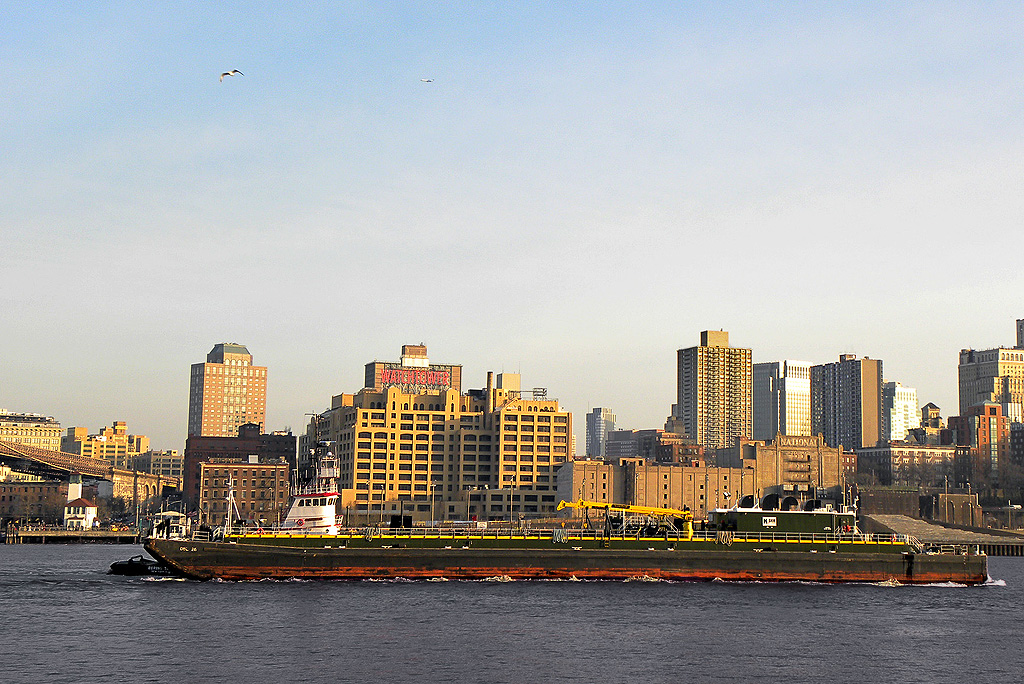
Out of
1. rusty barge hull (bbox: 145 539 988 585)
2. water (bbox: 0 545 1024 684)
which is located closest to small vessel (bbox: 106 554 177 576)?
water (bbox: 0 545 1024 684)

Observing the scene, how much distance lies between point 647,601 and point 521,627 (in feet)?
46.4

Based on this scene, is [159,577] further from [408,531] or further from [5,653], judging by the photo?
[5,653]

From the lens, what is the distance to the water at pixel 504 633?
49.7m

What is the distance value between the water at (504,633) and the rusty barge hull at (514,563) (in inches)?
41.3

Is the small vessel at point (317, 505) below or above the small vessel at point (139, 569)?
above

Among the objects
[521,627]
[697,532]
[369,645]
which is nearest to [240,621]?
[369,645]

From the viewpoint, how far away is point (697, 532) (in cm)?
8544

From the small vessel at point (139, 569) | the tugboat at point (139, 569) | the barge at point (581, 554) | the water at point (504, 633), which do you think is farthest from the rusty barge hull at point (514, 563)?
the small vessel at point (139, 569)

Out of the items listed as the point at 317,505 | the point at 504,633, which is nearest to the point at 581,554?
the point at 317,505

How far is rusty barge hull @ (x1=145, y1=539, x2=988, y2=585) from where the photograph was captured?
79.9m

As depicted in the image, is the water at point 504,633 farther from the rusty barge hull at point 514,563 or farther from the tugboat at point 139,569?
the tugboat at point 139,569

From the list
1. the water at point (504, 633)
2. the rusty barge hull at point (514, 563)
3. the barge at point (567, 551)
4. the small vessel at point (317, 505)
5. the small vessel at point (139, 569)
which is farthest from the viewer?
the small vessel at point (139, 569)

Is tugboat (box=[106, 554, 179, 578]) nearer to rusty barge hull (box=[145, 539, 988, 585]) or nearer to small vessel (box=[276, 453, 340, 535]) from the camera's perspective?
rusty barge hull (box=[145, 539, 988, 585])

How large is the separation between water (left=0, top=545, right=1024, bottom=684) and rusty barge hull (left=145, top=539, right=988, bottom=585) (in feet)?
3.45
